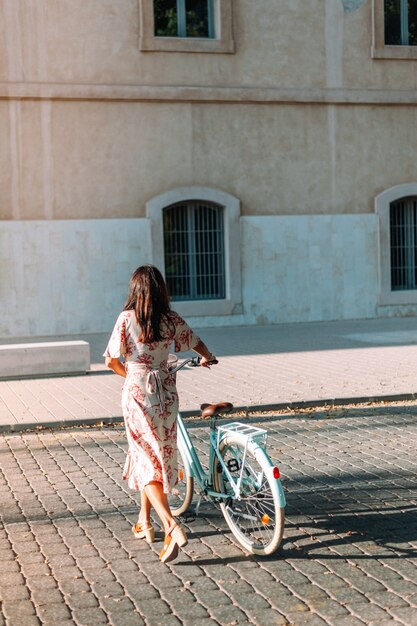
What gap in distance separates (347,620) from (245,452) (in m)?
1.39

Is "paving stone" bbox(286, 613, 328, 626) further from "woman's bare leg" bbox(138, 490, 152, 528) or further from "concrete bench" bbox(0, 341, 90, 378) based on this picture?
"concrete bench" bbox(0, 341, 90, 378)

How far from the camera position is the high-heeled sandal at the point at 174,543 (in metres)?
5.77

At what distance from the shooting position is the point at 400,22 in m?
23.0

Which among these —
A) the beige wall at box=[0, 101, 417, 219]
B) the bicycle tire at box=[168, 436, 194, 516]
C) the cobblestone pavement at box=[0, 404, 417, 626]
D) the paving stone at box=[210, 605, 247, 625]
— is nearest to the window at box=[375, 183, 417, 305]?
the beige wall at box=[0, 101, 417, 219]

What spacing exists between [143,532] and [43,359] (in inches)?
325

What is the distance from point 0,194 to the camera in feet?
66.1

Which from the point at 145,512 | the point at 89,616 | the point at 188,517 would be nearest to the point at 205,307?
the point at 188,517

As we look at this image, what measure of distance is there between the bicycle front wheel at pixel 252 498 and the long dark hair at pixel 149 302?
0.78 meters

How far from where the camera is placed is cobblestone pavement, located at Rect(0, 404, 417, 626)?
202 inches

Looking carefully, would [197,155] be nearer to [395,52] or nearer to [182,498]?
[395,52]

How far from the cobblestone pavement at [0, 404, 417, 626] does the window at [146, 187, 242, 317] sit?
12.2m

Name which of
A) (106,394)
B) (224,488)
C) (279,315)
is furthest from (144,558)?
(279,315)

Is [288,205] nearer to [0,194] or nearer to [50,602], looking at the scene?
[0,194]

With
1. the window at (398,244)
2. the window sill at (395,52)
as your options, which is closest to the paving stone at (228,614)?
the window at (398,244)
